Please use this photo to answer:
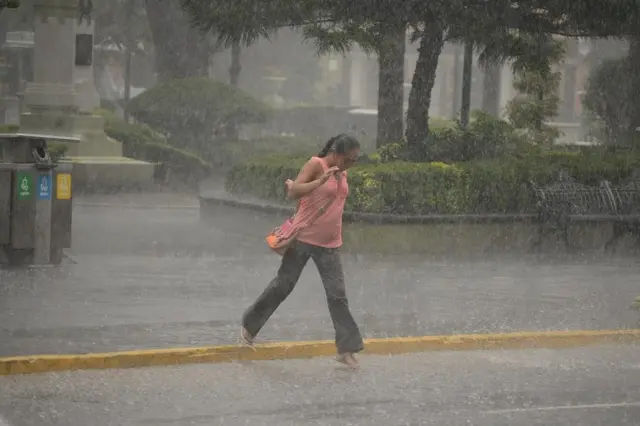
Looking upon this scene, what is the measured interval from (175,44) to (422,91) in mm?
20851

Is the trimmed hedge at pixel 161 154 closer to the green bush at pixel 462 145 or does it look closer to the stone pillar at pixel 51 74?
the stone pillar at pixel 51 74

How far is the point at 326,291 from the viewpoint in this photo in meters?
11.3

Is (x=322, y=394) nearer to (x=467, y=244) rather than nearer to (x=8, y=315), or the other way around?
(x=8, y=315)

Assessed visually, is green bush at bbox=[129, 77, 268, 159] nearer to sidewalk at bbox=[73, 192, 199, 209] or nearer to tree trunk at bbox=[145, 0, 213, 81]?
tree trunk at bbox=[145, 0, 213, 81]

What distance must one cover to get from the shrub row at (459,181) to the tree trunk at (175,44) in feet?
68.6

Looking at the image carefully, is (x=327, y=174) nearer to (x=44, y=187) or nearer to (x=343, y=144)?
(x=343, y=144)

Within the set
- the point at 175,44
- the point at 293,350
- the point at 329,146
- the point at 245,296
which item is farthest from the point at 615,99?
the point at 329,146

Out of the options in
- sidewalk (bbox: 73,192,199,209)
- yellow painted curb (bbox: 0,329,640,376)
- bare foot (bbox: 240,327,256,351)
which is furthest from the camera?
sidewalk (bbox: 73,192,199,209)

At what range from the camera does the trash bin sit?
16.2 metres

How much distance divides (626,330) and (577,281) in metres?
3.52

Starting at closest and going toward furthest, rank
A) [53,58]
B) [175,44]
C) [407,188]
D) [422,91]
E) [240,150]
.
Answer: [407,188], [422,91], [53,58], [240,150], [175,44]

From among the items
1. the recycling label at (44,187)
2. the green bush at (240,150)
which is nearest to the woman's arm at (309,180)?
the recycling label at (44,187)

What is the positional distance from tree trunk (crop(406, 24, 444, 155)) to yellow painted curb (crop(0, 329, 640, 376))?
8.92 m

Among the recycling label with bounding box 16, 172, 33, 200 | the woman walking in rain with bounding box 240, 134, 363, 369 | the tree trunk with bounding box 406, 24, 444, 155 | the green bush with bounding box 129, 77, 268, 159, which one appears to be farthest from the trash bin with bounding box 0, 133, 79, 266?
the green bush with bounding box 129, 77, 268, 159
